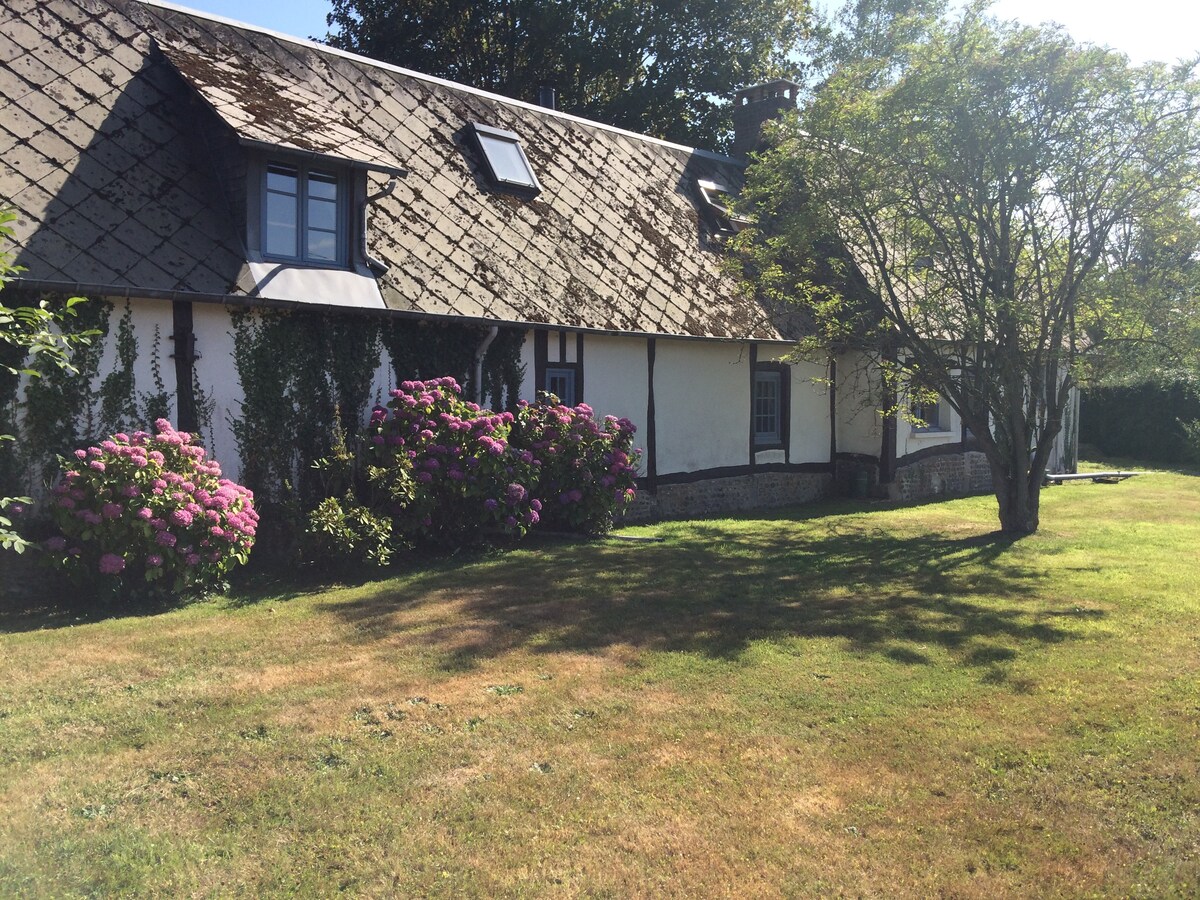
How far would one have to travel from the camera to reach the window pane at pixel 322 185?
1059cm

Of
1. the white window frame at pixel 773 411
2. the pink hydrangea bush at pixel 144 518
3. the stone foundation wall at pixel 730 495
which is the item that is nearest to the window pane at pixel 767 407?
the white window frame at pixel 773 411

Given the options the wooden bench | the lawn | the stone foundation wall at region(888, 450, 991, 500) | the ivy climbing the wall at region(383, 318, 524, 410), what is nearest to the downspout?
the stone foundation wall at region(888, 450, 991, 500)

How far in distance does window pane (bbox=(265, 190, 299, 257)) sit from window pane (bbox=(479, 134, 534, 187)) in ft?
12.7

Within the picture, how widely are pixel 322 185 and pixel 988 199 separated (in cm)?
796

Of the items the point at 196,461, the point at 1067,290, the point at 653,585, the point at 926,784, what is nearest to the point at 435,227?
the point at 196,461

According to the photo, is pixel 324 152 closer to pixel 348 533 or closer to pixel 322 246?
pixel 322 246

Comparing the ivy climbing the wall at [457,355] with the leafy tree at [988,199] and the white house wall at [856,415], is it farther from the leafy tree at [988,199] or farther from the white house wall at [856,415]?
the white house wall at [856,415]

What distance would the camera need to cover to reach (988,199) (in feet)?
38.3

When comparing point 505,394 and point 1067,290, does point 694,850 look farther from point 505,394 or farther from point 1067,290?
point 1067,290

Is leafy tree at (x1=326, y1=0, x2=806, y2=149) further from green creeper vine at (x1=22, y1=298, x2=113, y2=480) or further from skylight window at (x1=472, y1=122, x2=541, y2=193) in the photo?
green creeper vine at (x1=22, y1=298, x2=113, y2=480)

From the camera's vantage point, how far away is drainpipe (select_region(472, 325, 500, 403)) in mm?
11711

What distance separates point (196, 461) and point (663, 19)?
21.5 meters

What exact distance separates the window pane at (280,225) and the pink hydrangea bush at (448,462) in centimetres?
193

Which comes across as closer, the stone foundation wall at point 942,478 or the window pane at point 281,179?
the window pane at point 281,179
